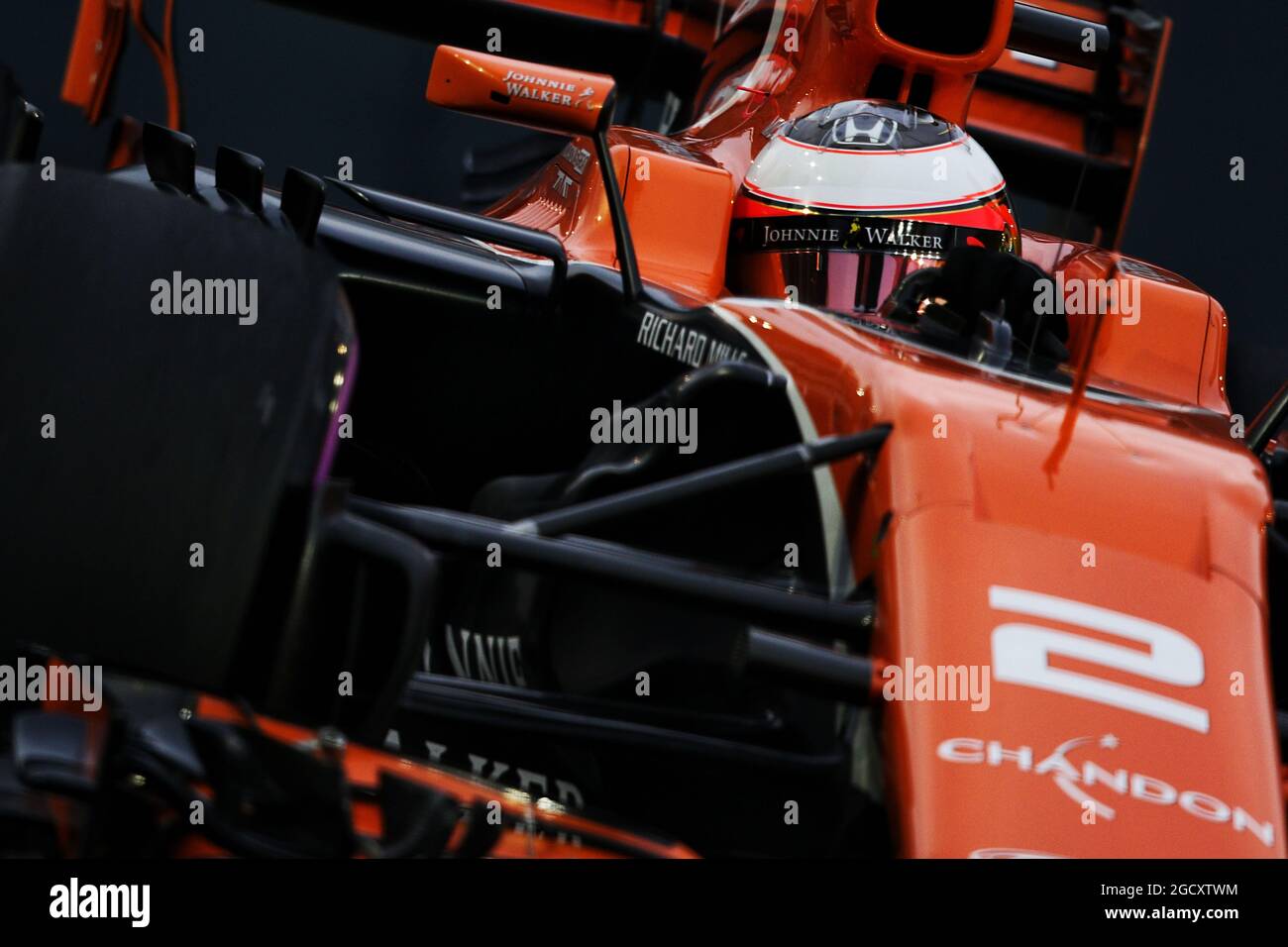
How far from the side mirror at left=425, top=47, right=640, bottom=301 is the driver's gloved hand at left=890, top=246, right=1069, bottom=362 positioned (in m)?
0.38

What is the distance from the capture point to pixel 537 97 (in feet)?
6.74

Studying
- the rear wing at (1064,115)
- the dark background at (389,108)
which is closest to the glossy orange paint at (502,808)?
the rear wing at (1064,115)

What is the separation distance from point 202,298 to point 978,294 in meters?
1.05

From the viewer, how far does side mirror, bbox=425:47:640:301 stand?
2.05 metres

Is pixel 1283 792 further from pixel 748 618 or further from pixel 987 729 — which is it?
pixel 748 618

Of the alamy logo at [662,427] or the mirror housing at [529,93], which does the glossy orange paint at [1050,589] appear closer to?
the alamy logo at [662,427]

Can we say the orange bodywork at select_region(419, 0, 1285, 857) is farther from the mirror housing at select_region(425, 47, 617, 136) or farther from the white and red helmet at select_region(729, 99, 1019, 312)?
the white and red helmet at select_region(729, 99, 1019, 312)

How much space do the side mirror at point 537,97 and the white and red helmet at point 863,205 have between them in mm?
434
